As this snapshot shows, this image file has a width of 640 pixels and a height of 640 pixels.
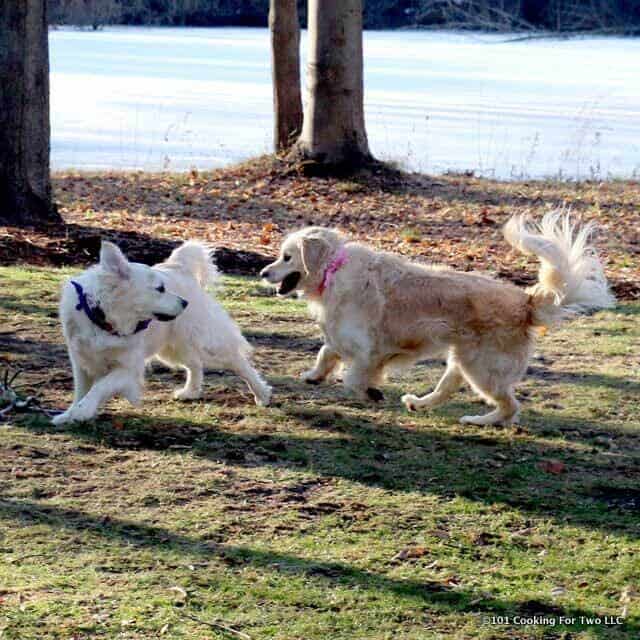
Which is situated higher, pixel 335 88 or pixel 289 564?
pixel 335 88

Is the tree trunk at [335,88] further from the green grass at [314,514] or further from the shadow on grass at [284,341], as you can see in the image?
the green grass at [314,514]

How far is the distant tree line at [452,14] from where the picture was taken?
48.8 meters

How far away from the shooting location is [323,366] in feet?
23.3

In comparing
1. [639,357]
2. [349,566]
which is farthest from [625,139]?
[349,566]

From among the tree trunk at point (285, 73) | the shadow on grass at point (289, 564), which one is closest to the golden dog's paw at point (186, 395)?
the shadow on grass at point (289, 564)

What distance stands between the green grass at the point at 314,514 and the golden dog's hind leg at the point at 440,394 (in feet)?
0.28

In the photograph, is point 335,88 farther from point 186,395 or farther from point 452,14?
point 452,14

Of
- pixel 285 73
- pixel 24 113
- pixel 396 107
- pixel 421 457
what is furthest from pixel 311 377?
pixel 396 107

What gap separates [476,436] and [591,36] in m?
45.5

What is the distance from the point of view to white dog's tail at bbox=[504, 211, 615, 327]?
6.47 metres

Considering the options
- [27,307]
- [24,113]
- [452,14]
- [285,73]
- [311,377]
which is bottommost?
[311,377]

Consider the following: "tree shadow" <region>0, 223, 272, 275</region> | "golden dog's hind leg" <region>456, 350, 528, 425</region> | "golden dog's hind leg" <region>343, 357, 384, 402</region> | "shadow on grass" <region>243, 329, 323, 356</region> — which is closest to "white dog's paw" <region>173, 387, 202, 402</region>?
"golden dog's hind leg" <region>343, 357, 384, 402</region>

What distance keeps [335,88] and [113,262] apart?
9.98 m

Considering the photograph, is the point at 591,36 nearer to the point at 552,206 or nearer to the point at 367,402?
the point at 552,206
